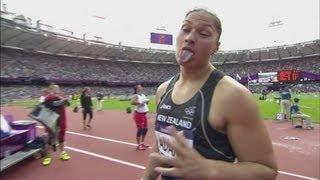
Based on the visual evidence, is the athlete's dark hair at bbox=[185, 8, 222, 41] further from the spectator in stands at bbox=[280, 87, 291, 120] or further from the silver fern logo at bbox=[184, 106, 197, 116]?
the spectator in stands at bbox=[280, 87, 291, 120]

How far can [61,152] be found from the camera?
877 centimetres

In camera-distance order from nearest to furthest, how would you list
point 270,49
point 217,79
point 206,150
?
point 206,150, point 217,79, point 270,49

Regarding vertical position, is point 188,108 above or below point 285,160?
above

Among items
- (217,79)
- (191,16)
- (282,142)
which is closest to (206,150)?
(217,79)

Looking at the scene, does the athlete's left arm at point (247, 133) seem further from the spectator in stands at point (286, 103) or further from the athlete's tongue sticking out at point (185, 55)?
the spectator in stands at point (286, 103)

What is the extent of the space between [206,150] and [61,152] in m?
7.83

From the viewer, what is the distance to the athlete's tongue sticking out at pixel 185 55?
5.53 ft

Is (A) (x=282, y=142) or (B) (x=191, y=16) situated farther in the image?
(A) (x=282, y=142)

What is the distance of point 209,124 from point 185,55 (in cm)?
39

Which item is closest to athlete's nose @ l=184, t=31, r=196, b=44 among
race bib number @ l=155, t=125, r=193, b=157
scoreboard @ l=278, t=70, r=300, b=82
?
race bib number @ l=155, t=125, r=193, b=157

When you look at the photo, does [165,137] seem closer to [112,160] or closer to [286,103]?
[112,160]

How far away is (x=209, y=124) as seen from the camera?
5.34 feet

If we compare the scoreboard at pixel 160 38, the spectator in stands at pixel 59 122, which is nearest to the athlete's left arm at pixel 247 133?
the spectator in stands at pixel 59 122

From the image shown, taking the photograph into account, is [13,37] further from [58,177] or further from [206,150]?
[58,177]
